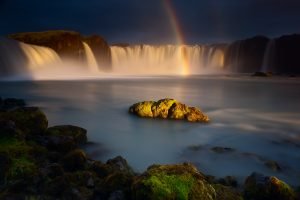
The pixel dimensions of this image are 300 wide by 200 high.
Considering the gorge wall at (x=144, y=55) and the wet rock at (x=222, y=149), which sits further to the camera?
the gorge wall at (x=144, y=55)

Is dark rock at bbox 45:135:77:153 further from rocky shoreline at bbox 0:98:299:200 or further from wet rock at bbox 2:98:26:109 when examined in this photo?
wet rock at bbox 2:98:26:109

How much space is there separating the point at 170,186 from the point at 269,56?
64.3 metres

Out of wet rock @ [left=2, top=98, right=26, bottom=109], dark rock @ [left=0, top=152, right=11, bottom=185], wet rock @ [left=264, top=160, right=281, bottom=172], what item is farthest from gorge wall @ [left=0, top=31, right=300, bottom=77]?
wet rock @ [left=264, top=160, right=281, bottom=172]

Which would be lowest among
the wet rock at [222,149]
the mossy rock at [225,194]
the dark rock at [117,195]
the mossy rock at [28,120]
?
the wet rock at [222,149]

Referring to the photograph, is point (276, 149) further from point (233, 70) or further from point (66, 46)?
point (233, 70)

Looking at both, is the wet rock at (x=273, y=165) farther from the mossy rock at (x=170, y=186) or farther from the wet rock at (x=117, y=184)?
the wet rock at (x=117, y=184)

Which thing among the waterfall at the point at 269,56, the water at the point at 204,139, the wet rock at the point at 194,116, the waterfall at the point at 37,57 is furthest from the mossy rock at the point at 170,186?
the waterfall at the point at 269,56

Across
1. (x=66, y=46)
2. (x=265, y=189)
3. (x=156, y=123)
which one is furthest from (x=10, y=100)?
(x=66, y=46)

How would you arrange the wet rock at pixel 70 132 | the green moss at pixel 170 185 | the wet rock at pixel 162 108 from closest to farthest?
the green moss at pixel 170 185 < the wet rock at pixel 70 132 < the wet rock at pixel 162 108

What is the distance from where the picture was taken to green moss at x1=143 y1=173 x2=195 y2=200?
12.4 ft

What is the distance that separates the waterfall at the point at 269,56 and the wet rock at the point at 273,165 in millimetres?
59949

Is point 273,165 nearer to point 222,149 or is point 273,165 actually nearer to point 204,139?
point 222,149

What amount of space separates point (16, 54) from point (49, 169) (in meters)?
36.7

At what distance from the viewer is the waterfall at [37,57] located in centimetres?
3959
